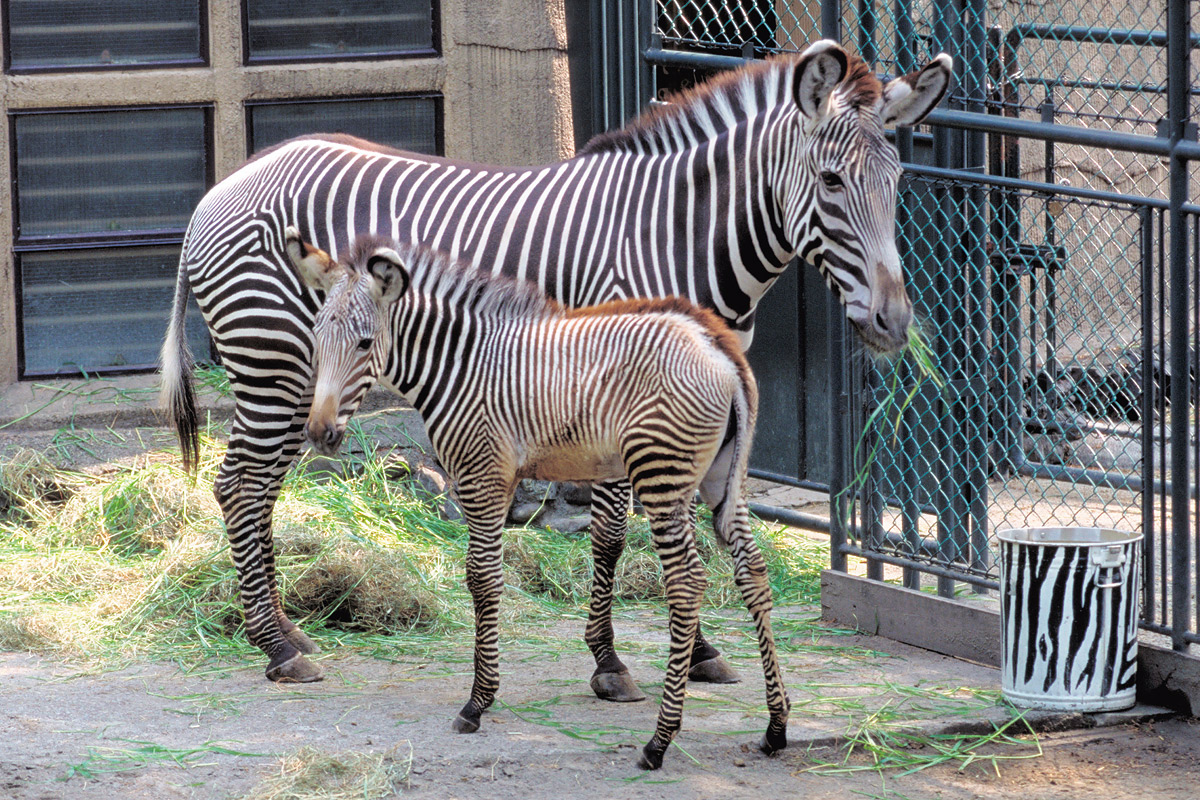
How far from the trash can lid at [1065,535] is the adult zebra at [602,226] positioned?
2.65ft

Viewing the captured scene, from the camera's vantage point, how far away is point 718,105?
5039 mm

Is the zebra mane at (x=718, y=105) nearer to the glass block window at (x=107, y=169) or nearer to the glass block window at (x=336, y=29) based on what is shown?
the glass block window at (x=336, y=29)

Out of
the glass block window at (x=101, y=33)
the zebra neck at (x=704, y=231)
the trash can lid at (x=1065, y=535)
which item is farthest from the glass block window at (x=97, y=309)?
the trash can lid at (x=1065, y=535)

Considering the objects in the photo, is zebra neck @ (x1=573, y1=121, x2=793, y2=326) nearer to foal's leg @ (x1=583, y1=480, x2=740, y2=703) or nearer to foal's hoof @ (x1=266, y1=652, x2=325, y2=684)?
foal's leg @ (x1=583, y1=480, x2=740, y2=703)

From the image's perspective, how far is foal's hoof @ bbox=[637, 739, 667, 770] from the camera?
4.02 metres

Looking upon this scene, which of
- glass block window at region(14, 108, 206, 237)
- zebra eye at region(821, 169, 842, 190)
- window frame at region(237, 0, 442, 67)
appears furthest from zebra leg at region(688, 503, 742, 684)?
glass block window at region(14, 108, 206, 237)

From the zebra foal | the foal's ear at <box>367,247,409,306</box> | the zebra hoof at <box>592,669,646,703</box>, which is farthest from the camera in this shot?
the zebra hoof at <box>592,669,646,703</box>

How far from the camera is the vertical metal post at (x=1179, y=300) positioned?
4391 millimetres

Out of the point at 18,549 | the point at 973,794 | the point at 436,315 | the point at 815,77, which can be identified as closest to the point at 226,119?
the point at 18,549

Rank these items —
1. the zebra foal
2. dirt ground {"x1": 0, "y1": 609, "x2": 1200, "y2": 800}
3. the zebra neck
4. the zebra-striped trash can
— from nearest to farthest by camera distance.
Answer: dirt ground {"x1": 0, "y1": 609, "x2": 1200, "y2": 800} → the zebra foal → the zebra-striped trash can → the zebra neck

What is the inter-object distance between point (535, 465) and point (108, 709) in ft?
5.53

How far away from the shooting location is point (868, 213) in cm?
450

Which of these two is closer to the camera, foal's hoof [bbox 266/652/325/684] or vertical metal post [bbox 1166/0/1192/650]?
vertical metal post [bbox 1166/0/1192/650]

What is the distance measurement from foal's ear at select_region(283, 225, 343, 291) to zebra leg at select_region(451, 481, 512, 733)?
78 centimetres
